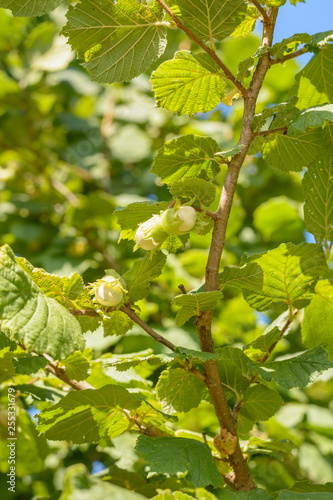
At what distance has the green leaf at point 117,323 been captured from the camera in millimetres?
736

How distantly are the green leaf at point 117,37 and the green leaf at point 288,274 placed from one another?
13.7 inches

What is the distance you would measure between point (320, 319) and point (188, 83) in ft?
1.44

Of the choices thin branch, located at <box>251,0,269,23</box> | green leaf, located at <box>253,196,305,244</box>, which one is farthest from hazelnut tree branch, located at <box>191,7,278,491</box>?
green leaf, located at <box>253,196,305,244</box>

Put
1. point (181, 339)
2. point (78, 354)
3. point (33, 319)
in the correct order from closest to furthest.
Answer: point (33, 319), point (78, 354), point (181, 339)

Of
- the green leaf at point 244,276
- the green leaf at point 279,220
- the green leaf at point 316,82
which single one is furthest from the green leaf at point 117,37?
the green leaf at point 279,220

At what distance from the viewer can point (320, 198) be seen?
0.87m

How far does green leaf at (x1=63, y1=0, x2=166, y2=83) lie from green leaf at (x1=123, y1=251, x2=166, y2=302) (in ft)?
0.95

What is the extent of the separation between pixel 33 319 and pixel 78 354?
28 cm

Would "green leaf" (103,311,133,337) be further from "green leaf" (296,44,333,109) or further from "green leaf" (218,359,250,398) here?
"green leaf" (296,44,333,109)

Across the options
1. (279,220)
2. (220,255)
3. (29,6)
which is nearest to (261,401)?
(220,255)

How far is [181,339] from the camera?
161 cm

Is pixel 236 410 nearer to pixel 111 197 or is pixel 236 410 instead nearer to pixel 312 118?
pixel 312 118

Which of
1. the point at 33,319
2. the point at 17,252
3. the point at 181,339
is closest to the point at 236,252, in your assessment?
the point at 181,339

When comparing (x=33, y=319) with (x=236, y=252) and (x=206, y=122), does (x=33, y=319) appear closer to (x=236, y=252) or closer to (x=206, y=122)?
(x=236, y=252)
